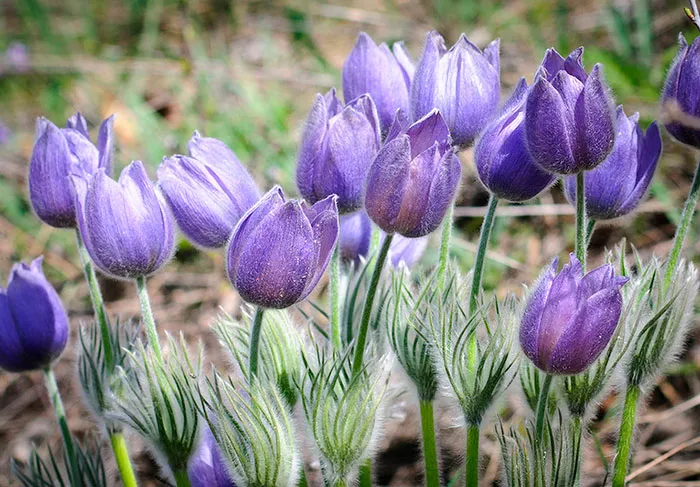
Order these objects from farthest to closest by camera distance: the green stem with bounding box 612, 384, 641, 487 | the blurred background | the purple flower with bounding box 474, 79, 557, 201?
the blurred background → the green stem with bounding box 612, 384, 641, 487 → the purple flower with bounding box 474, 79, 557, 201

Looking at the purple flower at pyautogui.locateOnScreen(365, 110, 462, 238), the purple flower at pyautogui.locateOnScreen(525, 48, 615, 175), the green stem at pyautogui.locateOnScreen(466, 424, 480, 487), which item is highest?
the purple flower at pyautogui.locateOnScreen(525, 48, 615, 175)

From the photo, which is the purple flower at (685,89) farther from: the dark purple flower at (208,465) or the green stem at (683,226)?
the dark purple flower at (208,465)

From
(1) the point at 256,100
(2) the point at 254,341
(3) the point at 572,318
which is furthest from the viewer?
(1) the point at 256,100

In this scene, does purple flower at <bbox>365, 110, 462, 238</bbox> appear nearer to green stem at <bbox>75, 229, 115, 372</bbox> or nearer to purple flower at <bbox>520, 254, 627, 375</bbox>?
purple flower at <bbox>520, 254, 627, 375</bbox>

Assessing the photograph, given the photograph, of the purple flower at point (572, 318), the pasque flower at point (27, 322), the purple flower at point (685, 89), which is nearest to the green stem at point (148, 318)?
the pasque flower at point (27, 322)

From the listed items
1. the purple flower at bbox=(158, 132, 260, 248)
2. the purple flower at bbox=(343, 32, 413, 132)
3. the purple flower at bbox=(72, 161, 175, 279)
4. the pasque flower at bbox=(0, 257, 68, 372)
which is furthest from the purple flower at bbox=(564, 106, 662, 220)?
the pasque flower at bbox=(0, 257, 68, 372)

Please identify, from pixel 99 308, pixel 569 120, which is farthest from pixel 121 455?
pixel 569 120

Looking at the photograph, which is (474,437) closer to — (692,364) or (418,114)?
(418,114)

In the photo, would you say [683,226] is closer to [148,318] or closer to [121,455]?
[148,318]
